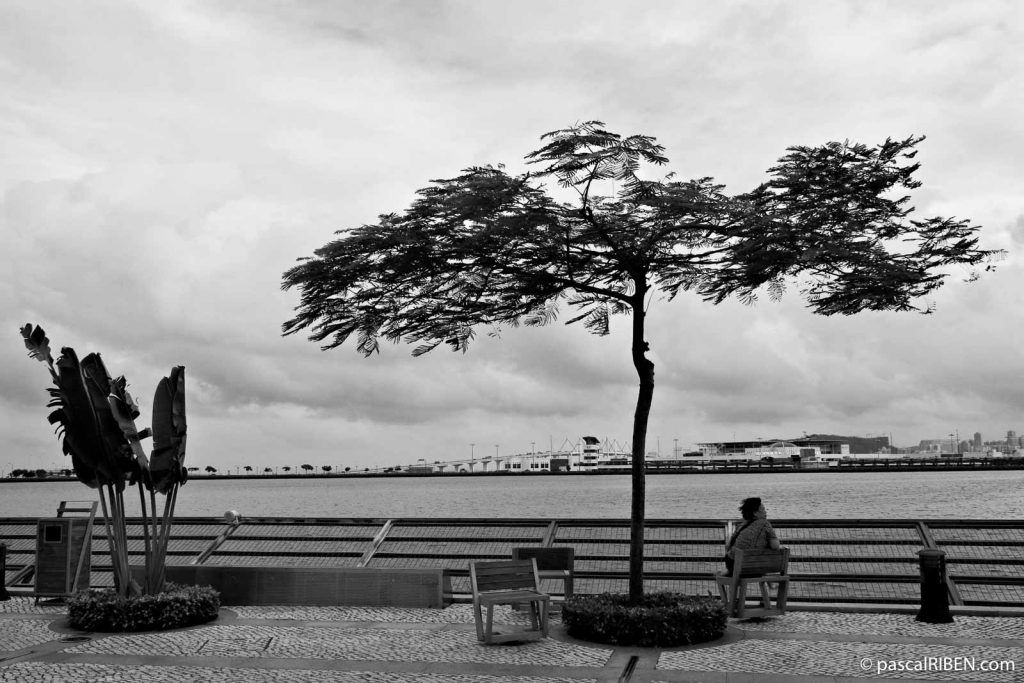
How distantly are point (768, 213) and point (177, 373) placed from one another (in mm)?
9106

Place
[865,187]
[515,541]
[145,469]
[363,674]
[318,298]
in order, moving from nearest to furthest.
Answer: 1. [363,674]
2. [865,187]
3. [318,298]
4. [145,469]
5. [515,541]

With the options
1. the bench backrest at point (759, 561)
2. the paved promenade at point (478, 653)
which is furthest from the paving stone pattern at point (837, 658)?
the bench backrest at point (759, 561)

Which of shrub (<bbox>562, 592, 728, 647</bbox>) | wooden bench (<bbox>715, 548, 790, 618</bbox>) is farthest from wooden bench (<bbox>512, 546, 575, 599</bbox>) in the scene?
wooden bench (<bbox>715, 548, 790, 618</bbox>)

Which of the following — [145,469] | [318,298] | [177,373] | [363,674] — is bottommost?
[363,674]

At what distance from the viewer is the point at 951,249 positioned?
1122 cm

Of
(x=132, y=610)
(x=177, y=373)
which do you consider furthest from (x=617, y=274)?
(x=132, y=610)

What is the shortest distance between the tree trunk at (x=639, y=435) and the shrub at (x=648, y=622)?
50 centimetres

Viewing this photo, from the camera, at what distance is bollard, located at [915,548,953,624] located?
41.5 feet

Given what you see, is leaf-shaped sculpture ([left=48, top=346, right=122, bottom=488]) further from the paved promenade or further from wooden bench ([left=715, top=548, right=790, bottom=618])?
wooden bench ([left=715, top=548, right=790, bottom=618])

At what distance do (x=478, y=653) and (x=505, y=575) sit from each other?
1492mm

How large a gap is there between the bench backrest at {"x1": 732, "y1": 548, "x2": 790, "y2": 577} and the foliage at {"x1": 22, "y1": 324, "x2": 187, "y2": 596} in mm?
8145

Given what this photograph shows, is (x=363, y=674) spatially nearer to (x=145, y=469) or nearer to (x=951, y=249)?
(x=145, y=469)

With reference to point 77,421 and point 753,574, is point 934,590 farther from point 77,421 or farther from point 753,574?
point 77,421

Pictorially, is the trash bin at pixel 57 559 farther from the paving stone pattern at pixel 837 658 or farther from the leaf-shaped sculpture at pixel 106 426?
the paving stone pattern at pixel 837 658
